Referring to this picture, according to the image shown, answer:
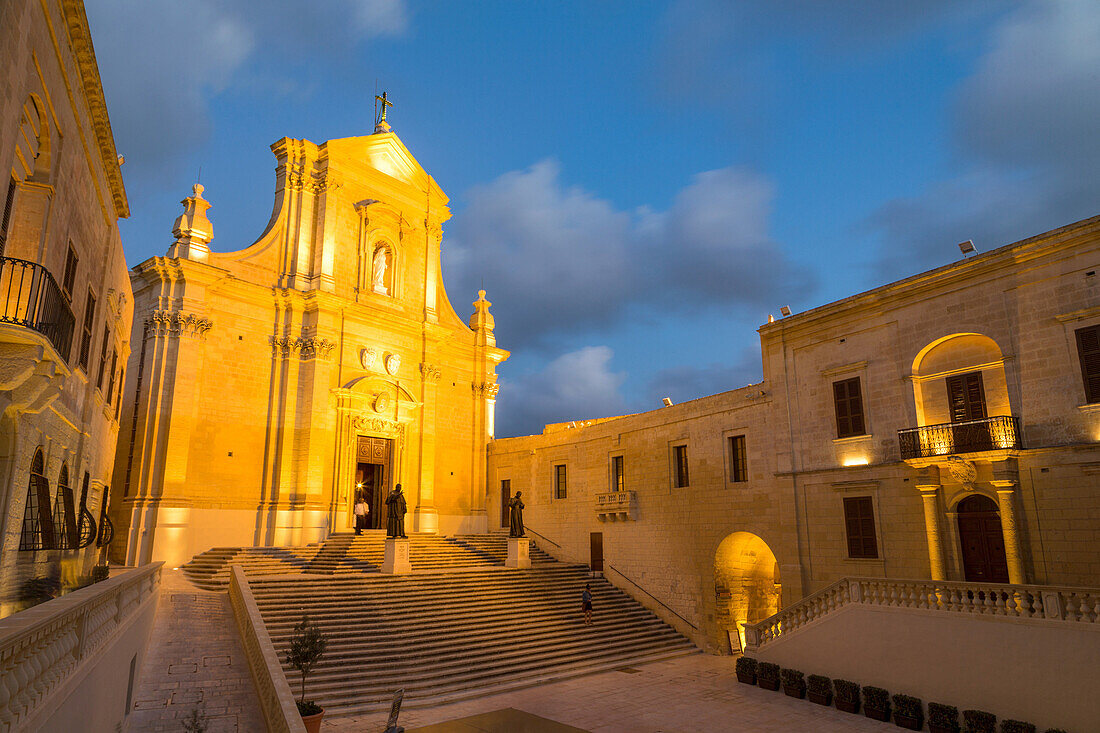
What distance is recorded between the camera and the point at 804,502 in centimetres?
2006

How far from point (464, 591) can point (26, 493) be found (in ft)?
44.9

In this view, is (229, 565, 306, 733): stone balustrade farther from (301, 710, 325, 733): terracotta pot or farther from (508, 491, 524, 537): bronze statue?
(508, 491, 524, 537): bronze statue

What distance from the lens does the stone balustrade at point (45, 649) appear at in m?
4.20

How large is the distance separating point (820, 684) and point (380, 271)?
23513mm

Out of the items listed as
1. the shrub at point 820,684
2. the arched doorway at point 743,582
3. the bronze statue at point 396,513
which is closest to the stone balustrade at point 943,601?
the shrub at point 820,684

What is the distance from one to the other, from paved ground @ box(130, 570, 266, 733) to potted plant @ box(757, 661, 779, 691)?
12.4 m

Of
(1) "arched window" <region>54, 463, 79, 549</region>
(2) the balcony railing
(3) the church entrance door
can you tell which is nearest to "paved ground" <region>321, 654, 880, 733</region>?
(1) "arched window" <region>54, 463, 79, 549</region>

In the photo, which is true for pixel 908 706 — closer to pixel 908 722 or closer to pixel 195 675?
pixel 908 722

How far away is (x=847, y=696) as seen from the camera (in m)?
15.5

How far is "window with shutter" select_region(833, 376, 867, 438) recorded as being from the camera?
19.3 m

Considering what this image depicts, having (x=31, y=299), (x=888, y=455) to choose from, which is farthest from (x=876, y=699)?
(x=31, y=299)

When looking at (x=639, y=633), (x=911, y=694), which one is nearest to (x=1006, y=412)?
(x=911, y=694)

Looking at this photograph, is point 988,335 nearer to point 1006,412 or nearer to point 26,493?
point 1006,412

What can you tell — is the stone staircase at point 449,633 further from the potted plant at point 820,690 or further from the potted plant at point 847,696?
the potted plant at point 847,696
